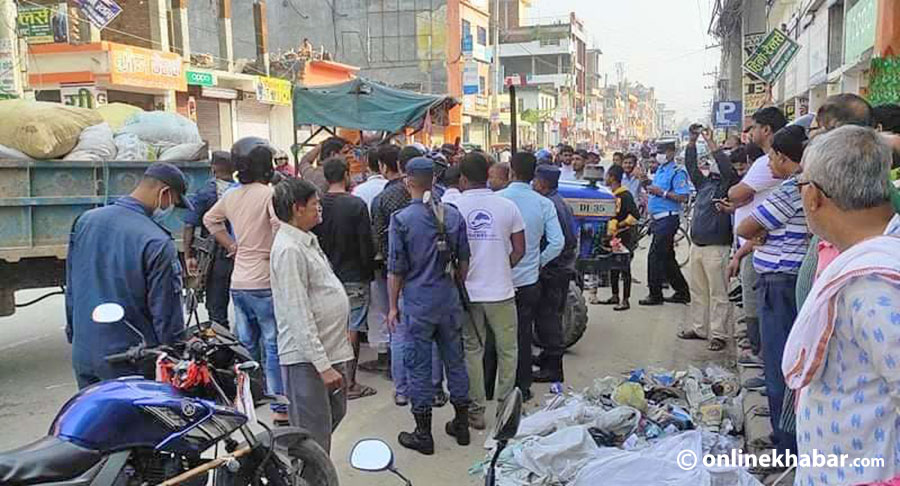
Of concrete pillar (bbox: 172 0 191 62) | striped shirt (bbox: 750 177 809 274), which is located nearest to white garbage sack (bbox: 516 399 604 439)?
striped shirt (bbox: 750 177 809 274)

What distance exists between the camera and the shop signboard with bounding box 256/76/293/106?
81.1 ft

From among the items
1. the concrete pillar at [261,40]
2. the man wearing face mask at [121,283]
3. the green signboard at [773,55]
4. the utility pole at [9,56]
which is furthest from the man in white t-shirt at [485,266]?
the concrete pillar at [261,40]

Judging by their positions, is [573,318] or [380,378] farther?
[573,318]

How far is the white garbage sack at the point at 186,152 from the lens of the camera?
642 cm

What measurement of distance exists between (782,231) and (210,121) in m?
22.6

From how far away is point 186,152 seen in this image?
21.3 ft

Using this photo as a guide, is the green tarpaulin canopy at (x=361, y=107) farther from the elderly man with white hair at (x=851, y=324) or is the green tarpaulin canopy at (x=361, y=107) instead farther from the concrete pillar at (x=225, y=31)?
the concrete pillar at (x=225, y=31)

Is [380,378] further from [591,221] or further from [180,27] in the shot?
[180,27]

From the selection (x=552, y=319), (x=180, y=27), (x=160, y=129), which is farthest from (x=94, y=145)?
(x=180, y=27)

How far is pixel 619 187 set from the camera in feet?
28.1

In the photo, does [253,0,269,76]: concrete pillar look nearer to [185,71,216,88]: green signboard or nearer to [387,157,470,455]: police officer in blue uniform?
[185,71,216,88]: green signboard

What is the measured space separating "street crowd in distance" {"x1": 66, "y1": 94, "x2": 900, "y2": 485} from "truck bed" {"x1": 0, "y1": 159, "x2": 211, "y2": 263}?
0.69m

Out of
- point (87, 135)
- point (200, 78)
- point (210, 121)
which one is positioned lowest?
point (87, 135)

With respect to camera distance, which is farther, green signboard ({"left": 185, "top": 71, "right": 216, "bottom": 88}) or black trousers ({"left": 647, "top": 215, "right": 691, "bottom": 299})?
green signboard ({"left": 185, "top": 71, "right": 216, "bottom": 88})
